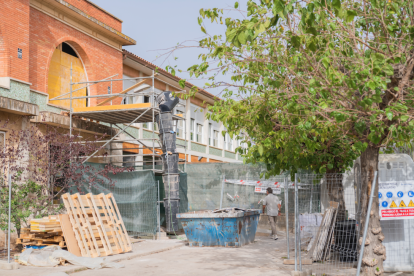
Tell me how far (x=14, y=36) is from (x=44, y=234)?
6.36 m

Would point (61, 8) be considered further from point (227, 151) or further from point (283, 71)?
point (227, 151)

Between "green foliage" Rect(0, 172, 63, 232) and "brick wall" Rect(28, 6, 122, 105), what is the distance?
4264 mm

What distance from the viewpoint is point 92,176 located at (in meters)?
14.5

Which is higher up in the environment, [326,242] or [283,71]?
[283,71]

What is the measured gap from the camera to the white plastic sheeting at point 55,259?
1030 centimetres

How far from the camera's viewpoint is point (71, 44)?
57.8 ft

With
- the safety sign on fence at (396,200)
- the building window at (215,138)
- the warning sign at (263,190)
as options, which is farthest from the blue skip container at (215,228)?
the building window at (215,138)

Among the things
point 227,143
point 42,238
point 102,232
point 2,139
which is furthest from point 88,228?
point 227,143

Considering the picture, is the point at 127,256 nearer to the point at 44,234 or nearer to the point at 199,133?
the point at 44,234

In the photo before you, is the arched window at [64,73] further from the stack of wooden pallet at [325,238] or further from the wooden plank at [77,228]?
the stack of wooden pallet at [325,238]

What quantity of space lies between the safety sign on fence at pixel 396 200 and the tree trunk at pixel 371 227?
2.49 ft

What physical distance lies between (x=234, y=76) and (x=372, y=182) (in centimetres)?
339

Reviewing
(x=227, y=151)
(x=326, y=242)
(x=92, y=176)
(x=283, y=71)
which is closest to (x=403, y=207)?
(x=326, y=242)

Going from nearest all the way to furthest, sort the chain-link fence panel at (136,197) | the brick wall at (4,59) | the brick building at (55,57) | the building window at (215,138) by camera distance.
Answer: the brick wall at (4,59), the brick building at (55,57), the chain-link fence panel at (136,197), the building window at (215,138)
